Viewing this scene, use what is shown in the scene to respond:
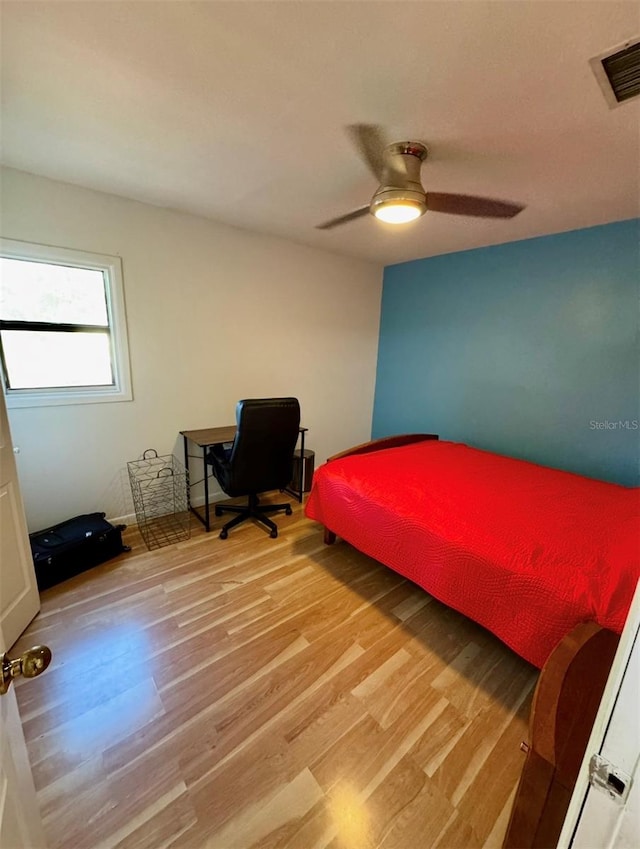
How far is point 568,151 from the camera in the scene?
64.3 inches

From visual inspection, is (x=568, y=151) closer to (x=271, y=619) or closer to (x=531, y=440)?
(x=531, y=440)

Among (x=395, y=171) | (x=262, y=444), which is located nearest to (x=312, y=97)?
(x=395, y=171)

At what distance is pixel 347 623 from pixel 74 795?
125cm

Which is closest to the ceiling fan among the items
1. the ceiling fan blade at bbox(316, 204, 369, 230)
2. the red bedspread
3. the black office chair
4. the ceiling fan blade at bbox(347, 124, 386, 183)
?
the ceiling fan blade at bbox(347, 124, 386, 183)

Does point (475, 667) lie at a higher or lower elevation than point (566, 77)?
lower

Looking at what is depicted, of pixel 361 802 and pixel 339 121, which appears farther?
pixel 339 121


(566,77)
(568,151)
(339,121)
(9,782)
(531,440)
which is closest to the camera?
(9,782)

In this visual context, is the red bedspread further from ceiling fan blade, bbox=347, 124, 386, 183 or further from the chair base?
ceiling fan blade, bbox=347, 124, 386, 183

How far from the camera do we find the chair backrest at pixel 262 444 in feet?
7.72

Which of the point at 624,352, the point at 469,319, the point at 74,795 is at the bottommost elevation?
the point at 74,795

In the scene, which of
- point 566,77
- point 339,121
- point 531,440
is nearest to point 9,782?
point 339,121

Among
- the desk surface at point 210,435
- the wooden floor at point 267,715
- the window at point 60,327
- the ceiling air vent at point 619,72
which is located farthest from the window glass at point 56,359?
the ceiling air vent at point 619,72

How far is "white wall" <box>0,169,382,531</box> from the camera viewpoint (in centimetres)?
228

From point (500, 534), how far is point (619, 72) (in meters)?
1.82
